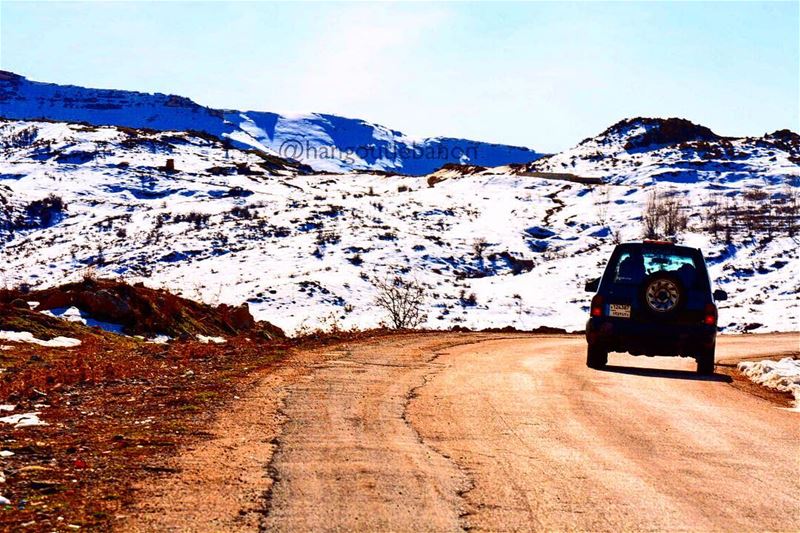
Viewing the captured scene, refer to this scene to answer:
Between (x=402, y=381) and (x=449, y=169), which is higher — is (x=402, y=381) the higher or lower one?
the lower one

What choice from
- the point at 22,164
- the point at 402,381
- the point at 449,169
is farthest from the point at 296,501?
the point at 449,169

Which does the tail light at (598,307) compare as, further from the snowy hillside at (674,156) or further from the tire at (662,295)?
the snowy hillside at (674,156)

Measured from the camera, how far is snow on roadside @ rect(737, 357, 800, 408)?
12.0m

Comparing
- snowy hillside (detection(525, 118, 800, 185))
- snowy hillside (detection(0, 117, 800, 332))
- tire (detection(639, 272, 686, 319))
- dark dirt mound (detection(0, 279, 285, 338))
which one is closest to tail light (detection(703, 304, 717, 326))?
tire (detection(639, 272, 686, 319))

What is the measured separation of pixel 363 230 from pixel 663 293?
1841 inches

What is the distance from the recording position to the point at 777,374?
12.8 m

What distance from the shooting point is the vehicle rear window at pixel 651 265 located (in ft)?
44.9

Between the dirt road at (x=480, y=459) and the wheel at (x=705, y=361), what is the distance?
2039 mm

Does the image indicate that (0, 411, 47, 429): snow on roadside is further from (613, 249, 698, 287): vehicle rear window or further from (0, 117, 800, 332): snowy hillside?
(0, 117, 800, 332): snowy hillside

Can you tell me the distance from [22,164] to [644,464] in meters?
97.0

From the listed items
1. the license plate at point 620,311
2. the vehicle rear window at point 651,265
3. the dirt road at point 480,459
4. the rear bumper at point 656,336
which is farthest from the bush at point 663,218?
the dirt road at point 480,459

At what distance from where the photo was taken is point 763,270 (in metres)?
46.9

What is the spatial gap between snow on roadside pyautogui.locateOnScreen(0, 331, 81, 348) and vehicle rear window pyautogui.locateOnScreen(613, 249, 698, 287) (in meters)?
9.53

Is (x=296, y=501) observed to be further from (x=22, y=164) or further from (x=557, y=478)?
(x=22, y=164)
